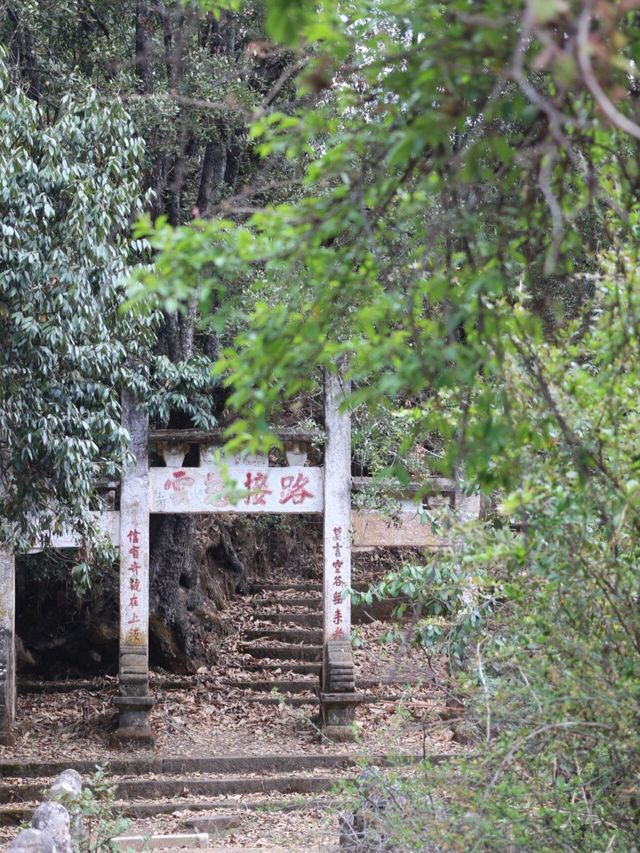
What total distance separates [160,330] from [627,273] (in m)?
7.99

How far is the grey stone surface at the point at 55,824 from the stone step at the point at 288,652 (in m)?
6.62

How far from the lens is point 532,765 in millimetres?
4062

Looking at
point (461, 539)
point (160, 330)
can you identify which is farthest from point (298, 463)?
point (461, 539)

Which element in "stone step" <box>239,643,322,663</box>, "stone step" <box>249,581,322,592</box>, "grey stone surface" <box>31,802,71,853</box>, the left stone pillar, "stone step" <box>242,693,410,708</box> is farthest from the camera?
"stone step" <box>249,581,322,592</box>

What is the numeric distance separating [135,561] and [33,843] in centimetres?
452

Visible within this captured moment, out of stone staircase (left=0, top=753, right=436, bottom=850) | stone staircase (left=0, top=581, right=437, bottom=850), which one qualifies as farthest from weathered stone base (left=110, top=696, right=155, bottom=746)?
stone staircase (left=0, top=753, right=436, bottom=850)

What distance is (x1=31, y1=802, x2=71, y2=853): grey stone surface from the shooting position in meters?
5.39

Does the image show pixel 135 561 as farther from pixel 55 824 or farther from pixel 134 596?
pixel 55 824

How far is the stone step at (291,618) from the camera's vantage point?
1273 centimetres

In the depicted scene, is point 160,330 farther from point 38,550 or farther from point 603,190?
point 603,190

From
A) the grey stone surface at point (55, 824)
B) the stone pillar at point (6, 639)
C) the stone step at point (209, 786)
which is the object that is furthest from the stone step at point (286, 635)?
the grey stone surface at point (55, 824)

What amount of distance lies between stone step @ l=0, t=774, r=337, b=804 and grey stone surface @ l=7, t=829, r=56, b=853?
3427mm

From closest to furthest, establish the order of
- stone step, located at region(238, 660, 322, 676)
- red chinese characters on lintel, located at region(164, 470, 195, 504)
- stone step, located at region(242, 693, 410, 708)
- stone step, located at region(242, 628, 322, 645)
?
red chinese characters on lintel, located at region(164, 470, 195, 504) → stone step, located at region(242, 693, 410, 708) → stone step, located at region(238, 660, 322, 676) → stone step, located at region(242, 628, 322, 645)

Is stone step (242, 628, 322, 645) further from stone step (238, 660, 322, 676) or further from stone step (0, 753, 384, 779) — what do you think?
stone step (0, 753, 384, 779)
